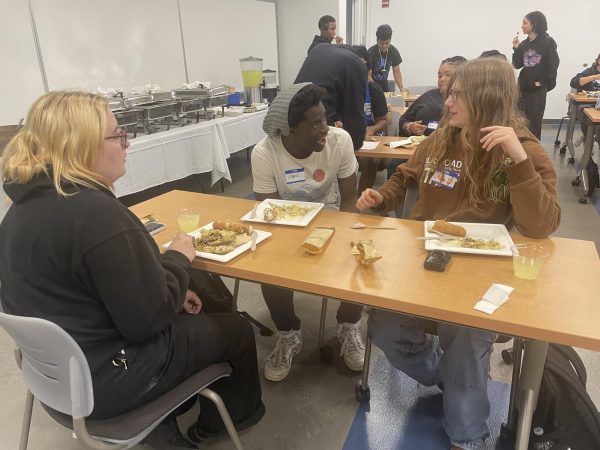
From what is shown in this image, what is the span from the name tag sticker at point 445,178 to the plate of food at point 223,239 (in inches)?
25.3

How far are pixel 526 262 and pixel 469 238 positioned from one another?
0.22m

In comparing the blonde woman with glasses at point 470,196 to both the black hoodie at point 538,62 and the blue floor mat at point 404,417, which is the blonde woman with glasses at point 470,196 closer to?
the blue floor mat at point 404,417

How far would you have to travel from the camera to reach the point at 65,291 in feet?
3.34

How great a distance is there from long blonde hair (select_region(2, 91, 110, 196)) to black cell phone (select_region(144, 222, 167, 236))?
477 millimetres

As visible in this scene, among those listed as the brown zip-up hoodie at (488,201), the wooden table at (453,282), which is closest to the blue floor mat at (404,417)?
the wooden table at (453,282)

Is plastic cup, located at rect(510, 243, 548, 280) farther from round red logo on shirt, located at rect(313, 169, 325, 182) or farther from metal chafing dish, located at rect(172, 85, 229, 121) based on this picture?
metal chafing dish, located at rect(172, 85, 229, 121)

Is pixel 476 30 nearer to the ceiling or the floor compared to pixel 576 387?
nearer to the ceiling

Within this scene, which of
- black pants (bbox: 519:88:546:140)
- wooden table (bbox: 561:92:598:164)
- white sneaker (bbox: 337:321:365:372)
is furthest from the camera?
black pants (bbox: 519:88:546:140)

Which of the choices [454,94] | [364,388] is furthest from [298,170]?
[364,388]

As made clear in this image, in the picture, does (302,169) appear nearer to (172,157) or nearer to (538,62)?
(172,157)

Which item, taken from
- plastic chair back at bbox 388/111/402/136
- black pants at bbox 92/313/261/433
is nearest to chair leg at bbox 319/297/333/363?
black pants at bbox 92/313/261/433

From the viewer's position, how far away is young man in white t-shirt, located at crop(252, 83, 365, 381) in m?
1.82

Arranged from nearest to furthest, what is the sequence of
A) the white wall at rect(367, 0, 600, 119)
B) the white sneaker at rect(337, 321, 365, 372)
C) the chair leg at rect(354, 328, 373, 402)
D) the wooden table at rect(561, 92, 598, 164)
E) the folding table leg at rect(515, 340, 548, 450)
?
the folding table leg at rect(515, 340, 548, 450), the chair leg at rect(354, 328, 373, 402), the white sneaker at rect(337, 321, 365, 372), the wooden table at rect(561, 92, 598, 164), the white wall at rect(367, 0, 600, 119)

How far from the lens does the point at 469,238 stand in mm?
1349
